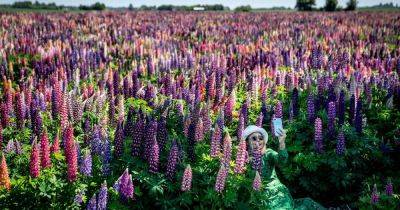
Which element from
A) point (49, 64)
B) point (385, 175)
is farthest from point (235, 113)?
point (49, 64)

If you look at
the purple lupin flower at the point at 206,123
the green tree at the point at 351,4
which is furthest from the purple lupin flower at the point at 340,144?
the green tree at the point at 351,4

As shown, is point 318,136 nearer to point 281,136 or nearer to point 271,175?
point 281,136

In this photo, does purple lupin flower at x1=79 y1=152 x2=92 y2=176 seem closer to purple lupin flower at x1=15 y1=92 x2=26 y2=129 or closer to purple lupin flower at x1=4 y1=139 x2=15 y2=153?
purple lupin flower at x1=4 y1=139 x2=15 y2=153

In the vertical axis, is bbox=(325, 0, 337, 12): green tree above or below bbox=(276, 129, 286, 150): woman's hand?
above

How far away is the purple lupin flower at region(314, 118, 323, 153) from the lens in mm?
5684

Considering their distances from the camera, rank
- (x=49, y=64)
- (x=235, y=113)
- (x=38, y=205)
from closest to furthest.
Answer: (x=38, y=205) → (x=235, y=113) → (x=49, y=64)

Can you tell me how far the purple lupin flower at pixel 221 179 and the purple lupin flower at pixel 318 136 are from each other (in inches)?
72.0

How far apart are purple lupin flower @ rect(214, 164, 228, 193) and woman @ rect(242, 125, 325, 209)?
575mm

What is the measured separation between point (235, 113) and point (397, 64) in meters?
5.50

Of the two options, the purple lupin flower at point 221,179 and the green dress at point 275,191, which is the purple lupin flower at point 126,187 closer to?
the purple lupin flower at point 221,179

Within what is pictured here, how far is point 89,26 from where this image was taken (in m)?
19.5

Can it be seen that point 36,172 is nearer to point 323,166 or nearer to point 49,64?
point 323,166

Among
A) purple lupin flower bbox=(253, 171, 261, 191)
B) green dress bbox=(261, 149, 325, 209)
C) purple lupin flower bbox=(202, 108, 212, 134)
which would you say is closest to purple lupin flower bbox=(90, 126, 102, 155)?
purple lupin flower bbox=(202, 108, 212, 134)

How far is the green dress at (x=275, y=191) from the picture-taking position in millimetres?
4875
